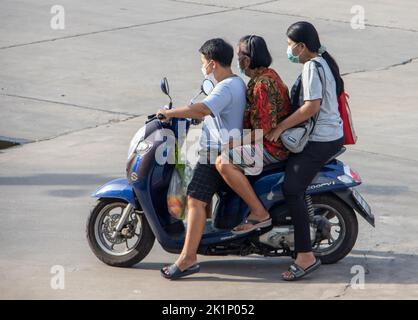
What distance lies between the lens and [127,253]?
763 centimetres

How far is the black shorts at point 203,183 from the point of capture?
7.35 meters

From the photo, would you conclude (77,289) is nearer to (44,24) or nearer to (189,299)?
(189,299)

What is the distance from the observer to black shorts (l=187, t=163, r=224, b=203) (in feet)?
24.1

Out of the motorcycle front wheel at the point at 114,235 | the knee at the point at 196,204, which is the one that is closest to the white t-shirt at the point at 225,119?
the knee at the point at 196,204

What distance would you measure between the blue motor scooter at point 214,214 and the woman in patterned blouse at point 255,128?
0.10 meters

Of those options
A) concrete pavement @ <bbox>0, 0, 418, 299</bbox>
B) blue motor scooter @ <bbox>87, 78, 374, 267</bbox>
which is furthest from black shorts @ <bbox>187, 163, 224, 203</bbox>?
concrete pavement @ <bbox>0, 0, 418, 299</bbox>

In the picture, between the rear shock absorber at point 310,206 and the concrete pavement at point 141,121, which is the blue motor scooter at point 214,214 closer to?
the rear shock absorber at point 310,206

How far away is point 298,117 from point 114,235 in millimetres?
1500

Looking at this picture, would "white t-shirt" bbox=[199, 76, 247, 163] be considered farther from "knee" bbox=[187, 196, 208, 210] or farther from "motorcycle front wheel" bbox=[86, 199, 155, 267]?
"motorcycle front wheel" bbox=[86, 199, 155, 267]

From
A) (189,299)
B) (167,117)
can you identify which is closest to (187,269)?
(189,299)

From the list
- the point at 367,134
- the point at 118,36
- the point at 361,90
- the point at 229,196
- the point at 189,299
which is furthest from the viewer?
the point at 118,36

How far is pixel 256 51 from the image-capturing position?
287 inches

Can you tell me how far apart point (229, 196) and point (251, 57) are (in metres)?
0.96

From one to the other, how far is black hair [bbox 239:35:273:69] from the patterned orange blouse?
0.06 metres
